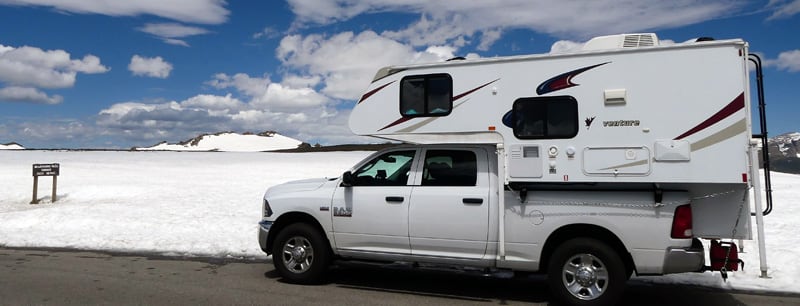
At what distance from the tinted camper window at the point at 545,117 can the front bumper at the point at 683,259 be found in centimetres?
161

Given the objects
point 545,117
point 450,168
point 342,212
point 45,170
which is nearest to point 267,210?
point 342,212

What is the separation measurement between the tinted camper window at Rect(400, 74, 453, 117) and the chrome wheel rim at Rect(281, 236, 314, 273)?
2255mm

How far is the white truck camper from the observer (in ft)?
19.5

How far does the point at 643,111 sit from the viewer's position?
6125mm

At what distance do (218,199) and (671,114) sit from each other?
1460 cm

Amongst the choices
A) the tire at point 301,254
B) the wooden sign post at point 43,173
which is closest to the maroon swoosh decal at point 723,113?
the tire at point 301,254

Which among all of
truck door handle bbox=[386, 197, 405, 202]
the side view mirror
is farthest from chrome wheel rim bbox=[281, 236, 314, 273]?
truck door handle bbox=[386, 197, 405, 202]

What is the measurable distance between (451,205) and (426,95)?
138 centimetres

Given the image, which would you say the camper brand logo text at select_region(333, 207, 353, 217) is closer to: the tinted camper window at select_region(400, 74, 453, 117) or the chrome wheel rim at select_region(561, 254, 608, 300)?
the tinted camper window at select_region(400, 74, 453, 117)

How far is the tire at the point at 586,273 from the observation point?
6082 mm

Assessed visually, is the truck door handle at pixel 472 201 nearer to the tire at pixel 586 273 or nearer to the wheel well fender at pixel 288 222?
the tire at pixel 586 273

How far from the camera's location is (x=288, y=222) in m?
7.85

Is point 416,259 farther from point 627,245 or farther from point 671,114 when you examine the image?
point 671,114

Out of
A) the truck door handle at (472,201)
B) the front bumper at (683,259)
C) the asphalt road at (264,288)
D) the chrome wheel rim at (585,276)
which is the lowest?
the asphalt road at (264,288)
